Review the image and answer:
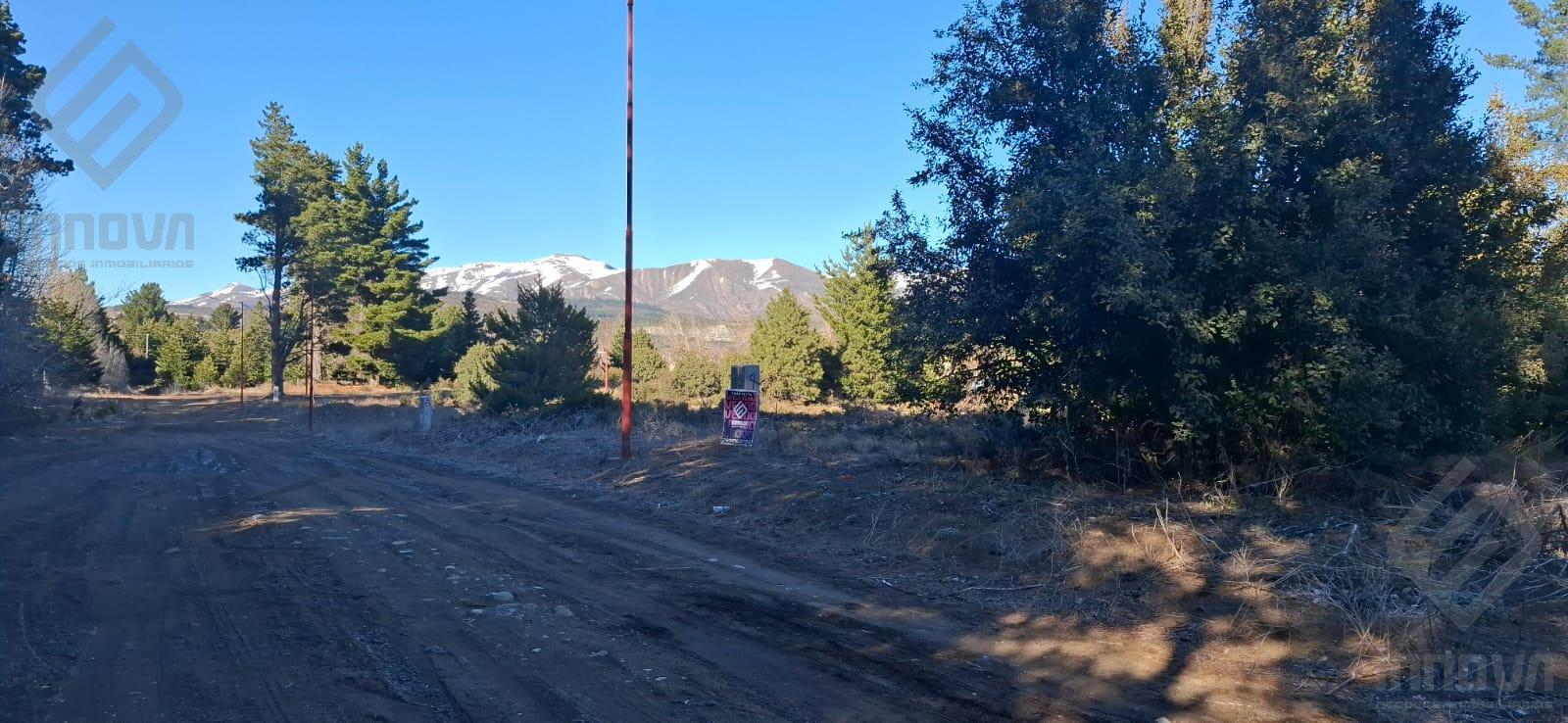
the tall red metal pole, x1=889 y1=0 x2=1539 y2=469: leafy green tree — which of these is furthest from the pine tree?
x1=889 y1=0 x2=1539 y2=469: leafy green tree

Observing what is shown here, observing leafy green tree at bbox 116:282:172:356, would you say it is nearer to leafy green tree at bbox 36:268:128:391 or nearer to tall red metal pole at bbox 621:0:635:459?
leafy green tree at bbox 36:268:128:391

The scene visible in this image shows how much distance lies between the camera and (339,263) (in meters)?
55.4

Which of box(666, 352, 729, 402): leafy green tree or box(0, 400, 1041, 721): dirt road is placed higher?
box(666, 352, 729, 402): leafy green tree

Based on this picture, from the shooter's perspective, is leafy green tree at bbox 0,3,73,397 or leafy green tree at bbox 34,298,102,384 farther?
leafy green tree at bbox 34,298,102,384

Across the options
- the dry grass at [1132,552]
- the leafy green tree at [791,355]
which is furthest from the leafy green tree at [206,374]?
the dry grass at [1132,552]

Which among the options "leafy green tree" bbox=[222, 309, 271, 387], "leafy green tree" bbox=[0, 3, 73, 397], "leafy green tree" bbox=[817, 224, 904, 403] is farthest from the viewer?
"leafy green tree" bbox=[222, 309, 271, 387]

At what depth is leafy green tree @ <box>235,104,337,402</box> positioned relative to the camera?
5216 cm

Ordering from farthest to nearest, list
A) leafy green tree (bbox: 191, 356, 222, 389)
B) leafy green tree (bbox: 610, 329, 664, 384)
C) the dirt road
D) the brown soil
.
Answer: leafy green tree (bbox: 191, 356, 222, 389), leafy green tree (bbox: 610, 329, 664, 384), the brown soil, the dirt road

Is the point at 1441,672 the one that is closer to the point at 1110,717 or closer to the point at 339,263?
the point at 1110,717

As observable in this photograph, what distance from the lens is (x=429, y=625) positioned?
712cm

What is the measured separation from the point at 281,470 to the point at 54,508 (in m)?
6.05

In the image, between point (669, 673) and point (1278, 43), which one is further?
point (1278, 43)

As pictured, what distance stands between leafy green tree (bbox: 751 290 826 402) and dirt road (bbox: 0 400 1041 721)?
2997cm

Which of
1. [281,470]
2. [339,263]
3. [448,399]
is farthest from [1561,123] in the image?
[339,263]
